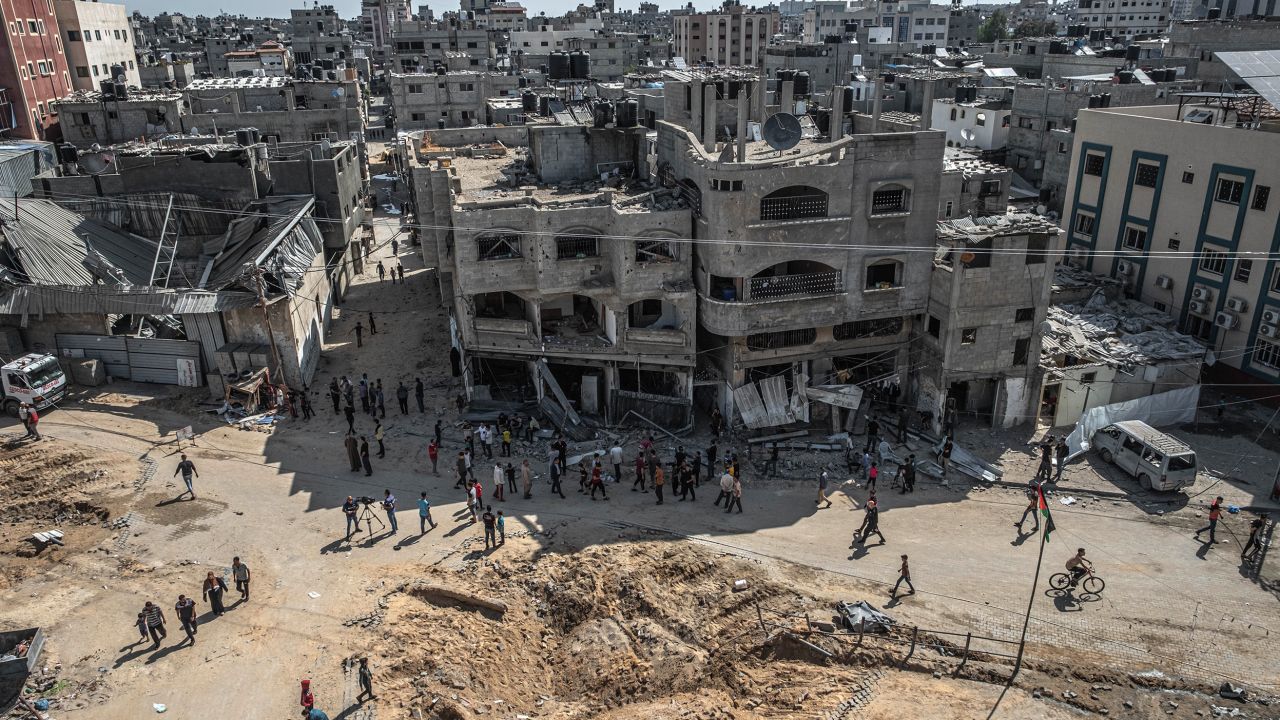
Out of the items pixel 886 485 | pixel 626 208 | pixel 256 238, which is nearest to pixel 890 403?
pixel 886 485

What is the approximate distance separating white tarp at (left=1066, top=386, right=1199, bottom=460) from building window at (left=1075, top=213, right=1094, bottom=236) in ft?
40.2

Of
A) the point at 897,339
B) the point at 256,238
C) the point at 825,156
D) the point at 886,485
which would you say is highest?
the point at 825,156

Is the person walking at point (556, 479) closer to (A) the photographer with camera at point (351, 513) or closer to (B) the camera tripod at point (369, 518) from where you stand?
(B) the camera tripod at point (369, 518)

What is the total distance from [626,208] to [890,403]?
1365 centimetres

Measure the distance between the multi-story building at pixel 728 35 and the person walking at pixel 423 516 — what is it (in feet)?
396

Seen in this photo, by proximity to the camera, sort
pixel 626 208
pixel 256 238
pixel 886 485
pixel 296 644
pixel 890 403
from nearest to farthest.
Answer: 1. pixel 296 644
2. pixel 886 485
3. pixel 626 208
4. pixel 890 403
5. pixel 256 238

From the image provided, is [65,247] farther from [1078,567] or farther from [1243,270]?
[1243,270]

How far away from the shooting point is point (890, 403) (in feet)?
117

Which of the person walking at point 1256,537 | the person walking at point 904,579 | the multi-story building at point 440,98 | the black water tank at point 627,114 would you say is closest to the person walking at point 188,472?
the person walking at point 904,579

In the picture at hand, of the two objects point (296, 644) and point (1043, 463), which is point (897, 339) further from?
point (296, 644)

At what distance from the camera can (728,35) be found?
5463 inches

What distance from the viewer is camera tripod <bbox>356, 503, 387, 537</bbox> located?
26109 mm

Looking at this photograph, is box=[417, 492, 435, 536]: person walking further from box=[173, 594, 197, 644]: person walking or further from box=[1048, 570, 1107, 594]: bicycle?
box=[1048, 570, 1107, 594]: bicycle

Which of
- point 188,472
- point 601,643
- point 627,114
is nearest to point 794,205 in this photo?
point 627,114
